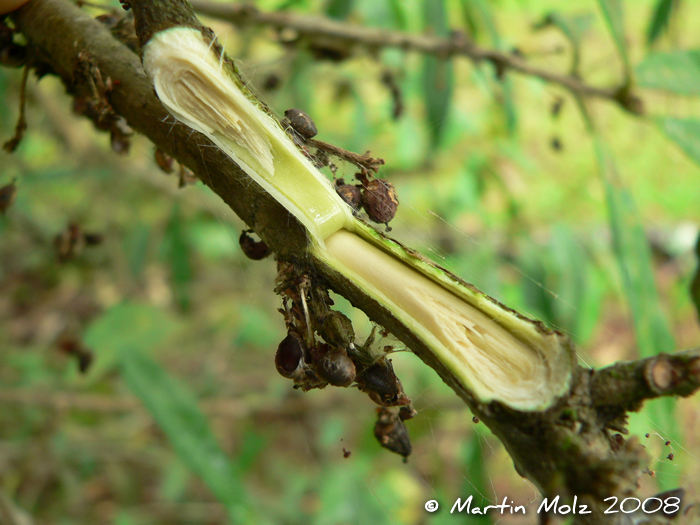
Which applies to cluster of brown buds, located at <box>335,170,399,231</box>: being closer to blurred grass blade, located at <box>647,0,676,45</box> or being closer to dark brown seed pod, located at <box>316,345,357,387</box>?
dark brown seed pod, located at <box>316,345,357,387</box>

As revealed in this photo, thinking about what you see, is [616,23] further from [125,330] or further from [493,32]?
[125,330]

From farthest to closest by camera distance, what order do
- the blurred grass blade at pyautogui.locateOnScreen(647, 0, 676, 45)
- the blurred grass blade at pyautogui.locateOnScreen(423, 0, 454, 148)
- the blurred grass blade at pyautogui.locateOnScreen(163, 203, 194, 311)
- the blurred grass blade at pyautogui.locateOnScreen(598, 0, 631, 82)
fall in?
the blurred grass blade at pyautogui.locateOnScreen(163, 203, 194, 311), the blurred grass blade at pyautogui.locateOnScreen(423, 0, 454, 148), the blurred grass blade at pyautogui.locateOnScreen(647, 0, 676, 45), the blurred grass blade at pyautogui.locateOnScreen(598, 0, 631, 82)

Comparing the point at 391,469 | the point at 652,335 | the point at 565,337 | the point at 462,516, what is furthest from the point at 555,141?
the point at 391,469

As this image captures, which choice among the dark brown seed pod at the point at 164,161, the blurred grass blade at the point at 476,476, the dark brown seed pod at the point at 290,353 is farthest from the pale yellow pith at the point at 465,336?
the blurred grass blade at the point at 476,476

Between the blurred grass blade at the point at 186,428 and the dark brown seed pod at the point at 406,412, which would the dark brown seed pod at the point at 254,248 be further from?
the blurred grass blade at the point at 186,428

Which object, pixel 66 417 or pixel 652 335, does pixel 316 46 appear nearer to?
pixel 652 335

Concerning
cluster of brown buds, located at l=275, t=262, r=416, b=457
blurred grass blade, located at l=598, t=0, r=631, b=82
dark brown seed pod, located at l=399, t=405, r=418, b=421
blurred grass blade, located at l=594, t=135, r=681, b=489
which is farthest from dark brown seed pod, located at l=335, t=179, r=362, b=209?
blurred grass blade, located at l=598, t=0, r=631, b=82

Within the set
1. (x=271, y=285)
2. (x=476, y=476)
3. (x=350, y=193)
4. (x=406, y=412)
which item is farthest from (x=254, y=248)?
(x=476, y=476)
